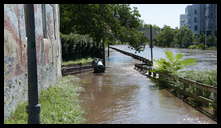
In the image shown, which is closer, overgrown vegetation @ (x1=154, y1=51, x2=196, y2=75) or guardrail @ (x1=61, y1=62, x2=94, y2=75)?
overgrown vegetation @ (x1=154, y1=51, x2=196, y2=75)

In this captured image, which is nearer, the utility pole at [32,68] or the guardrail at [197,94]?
the utility pole at [32,68]

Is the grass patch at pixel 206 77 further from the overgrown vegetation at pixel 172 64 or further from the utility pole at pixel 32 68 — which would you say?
the utility pole at pixel 32 68

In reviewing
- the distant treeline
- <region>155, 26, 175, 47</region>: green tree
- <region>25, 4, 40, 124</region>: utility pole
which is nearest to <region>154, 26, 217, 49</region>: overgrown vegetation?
<region>155, 26, 175, 47</region>: green tree

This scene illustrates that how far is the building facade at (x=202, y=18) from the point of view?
3971 inches

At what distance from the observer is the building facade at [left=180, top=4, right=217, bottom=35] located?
101m

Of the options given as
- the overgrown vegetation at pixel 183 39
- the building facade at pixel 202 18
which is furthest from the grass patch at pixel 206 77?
the building facade at pixel 202 18

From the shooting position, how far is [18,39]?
8.85 meters

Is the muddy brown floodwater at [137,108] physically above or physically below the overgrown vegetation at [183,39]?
below

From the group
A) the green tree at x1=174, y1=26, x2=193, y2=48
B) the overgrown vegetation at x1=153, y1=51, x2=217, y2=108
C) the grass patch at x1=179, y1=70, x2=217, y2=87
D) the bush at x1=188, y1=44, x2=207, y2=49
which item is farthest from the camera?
the green tree at x1=174, y1=26, x2=193, y2=48

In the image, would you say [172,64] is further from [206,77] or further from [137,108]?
[137,108]

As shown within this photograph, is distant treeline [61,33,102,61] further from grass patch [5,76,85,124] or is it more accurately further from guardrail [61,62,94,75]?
grass patch [5,76,85,124]

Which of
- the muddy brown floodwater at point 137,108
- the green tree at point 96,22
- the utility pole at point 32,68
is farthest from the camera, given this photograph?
the green tree at point 96,22

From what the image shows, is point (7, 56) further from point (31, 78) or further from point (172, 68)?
point (172, 68)
